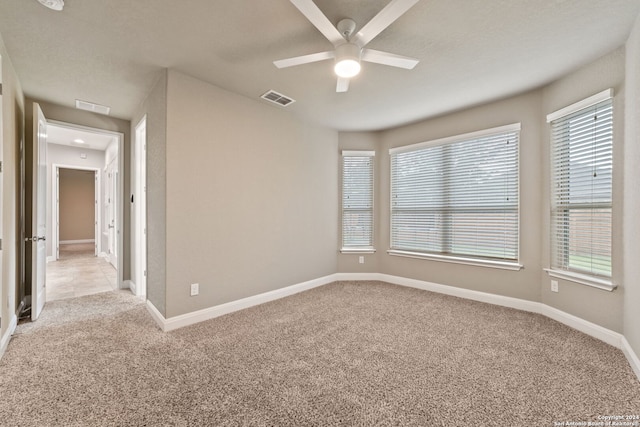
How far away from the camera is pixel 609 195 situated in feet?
7.90

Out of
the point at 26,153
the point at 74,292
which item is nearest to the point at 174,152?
the point at 26,153

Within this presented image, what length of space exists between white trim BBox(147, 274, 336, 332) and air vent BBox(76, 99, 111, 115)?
2.60 metres

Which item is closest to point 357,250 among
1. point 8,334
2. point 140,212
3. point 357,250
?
point 357,250

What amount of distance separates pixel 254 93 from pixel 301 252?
221cm

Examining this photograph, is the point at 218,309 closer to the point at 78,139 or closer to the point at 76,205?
the point at 78,139

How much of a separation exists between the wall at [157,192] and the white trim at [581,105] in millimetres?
4006

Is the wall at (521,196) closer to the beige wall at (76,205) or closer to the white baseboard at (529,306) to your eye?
the white baseboard at (529,306)

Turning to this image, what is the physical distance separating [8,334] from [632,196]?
17.1 feet

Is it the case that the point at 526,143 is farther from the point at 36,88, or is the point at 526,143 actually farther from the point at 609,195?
the point at 36,88

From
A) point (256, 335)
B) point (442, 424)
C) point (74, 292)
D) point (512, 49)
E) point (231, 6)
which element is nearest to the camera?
point (442, 424)

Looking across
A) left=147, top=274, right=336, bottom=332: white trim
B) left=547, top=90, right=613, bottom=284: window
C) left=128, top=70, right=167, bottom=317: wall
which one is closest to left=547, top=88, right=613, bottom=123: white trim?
left=547, top=90, right=613, bottom=284: window

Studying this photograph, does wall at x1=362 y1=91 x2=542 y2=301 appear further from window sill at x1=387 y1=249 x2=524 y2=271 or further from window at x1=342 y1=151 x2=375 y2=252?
window at x1=342 y1=151 x2=375 y2=252

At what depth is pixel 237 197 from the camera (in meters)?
3.17

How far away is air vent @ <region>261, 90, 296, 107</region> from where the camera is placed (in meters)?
3.14
